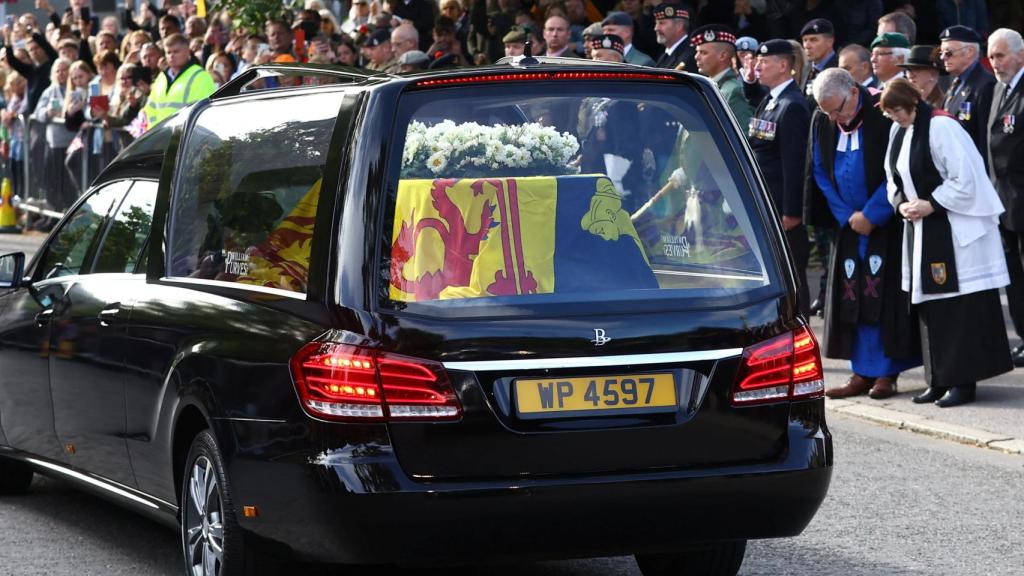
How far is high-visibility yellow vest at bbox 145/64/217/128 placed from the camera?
55.9 ft

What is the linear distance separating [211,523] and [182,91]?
468 inches

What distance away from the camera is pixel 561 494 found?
5.06 meters

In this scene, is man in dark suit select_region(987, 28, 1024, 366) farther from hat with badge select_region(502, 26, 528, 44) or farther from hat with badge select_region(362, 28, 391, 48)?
hat with badge select_region(362, 28, 391, 48)

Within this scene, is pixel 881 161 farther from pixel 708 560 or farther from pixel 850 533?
pixel 708 560

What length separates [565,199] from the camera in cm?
538

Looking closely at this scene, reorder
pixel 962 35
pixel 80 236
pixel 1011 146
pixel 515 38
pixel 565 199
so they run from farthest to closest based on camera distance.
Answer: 1. pixel 515 38
2. pixel 962 35
3. pixel 1011 146
4. pixel 80 236
5. pixel 565 199

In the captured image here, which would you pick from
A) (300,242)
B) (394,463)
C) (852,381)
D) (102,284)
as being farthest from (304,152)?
(852,381)

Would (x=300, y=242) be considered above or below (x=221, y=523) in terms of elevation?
above

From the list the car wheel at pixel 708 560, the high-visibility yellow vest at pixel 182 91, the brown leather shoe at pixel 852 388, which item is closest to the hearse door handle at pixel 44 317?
the car wheel at pixel 708 560

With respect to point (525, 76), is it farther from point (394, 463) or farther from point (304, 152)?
point (394, 463)

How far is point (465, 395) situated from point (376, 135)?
0.77 m

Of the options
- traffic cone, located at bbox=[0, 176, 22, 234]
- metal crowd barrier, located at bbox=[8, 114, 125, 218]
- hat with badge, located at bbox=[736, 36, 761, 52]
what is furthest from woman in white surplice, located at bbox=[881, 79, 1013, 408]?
traffic cone, located at bbox=[0, 176, 22, 234]

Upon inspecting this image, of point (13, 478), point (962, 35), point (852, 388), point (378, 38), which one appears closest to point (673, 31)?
point (962, 35)

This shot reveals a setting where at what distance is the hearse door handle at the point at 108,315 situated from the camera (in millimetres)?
6457
